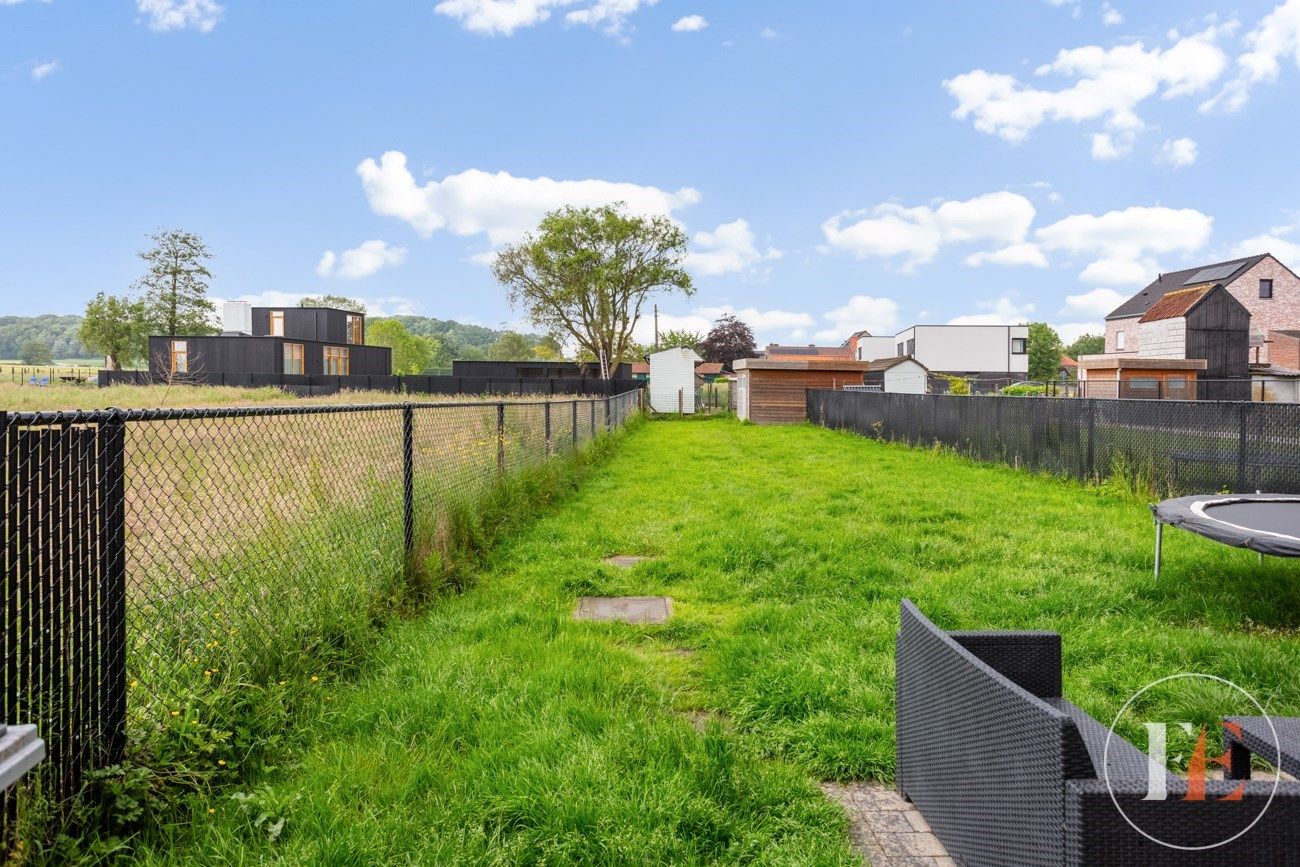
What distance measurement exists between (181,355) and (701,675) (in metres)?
50.0

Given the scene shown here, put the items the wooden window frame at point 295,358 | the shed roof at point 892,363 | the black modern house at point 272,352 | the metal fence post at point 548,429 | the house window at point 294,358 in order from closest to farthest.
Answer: the metal fence post at point 548,429 → the shed roof at point 892,363 → the black modern house at point 272,352 → the wooden window frame at point 295,358 → the house window at point 294,358

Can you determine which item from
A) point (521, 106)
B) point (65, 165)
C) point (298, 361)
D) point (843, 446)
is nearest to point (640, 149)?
point (521, 106)

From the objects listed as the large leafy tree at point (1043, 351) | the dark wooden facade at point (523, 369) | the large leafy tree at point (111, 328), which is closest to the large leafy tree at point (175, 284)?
the large leafy tree at point (111, 328)

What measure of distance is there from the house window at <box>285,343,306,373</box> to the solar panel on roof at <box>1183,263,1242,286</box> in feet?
186

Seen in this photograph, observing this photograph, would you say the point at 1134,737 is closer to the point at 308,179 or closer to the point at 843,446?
the point at 843,446

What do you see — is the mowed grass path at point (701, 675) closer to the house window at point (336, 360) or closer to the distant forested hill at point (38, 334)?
the house window at point (336, 360)

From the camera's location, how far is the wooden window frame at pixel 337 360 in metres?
50.3

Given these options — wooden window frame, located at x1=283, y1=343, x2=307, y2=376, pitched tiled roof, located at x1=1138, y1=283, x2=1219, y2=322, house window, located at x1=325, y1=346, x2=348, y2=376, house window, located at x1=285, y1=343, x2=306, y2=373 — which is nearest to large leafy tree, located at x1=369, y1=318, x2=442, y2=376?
house window, located at x1=325, y1=346, x2=348, y2=376

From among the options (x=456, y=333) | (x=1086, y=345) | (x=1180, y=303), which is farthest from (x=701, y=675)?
(x=456, y=333)

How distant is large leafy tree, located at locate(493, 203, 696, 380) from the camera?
129ft

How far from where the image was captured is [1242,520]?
495 cm

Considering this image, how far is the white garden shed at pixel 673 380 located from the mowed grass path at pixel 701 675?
27.1 meters

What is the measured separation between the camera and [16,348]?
125 m

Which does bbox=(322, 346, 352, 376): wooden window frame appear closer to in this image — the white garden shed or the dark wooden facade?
the dark wooden facade
